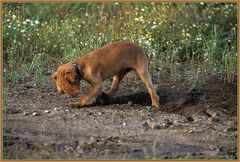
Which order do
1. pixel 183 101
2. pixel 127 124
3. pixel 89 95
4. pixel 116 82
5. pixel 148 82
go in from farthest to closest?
pixel 116 82 → pixel 148 82 → pixel 183 101 → pixel 89 95 → pixel 127 124

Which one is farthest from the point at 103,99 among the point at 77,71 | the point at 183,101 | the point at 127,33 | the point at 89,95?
the point at 127,33

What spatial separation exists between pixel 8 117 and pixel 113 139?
67.3 inches

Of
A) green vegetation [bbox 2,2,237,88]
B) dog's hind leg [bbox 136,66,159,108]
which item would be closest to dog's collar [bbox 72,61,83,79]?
dog's hind leg [bbox 136,66,159,108]

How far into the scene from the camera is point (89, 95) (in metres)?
9.05

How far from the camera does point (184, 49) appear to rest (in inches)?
482

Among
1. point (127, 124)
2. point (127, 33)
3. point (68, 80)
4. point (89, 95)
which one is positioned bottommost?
point (127, 124)

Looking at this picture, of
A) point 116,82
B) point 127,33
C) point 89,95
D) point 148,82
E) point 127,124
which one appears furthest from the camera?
point 127,33

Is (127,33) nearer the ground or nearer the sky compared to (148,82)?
nearer the sky

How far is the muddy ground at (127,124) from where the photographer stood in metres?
6.93

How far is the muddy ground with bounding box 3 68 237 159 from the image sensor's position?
6.93m

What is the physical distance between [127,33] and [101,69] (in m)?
3.26

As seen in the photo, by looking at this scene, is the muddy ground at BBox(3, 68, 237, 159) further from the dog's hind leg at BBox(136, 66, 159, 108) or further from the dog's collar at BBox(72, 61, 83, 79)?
the dog's collar at BBox(72, 61, 83, 79)

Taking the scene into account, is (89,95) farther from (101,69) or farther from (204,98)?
(204,98)

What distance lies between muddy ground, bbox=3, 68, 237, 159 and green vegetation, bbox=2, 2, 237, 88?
662mm
